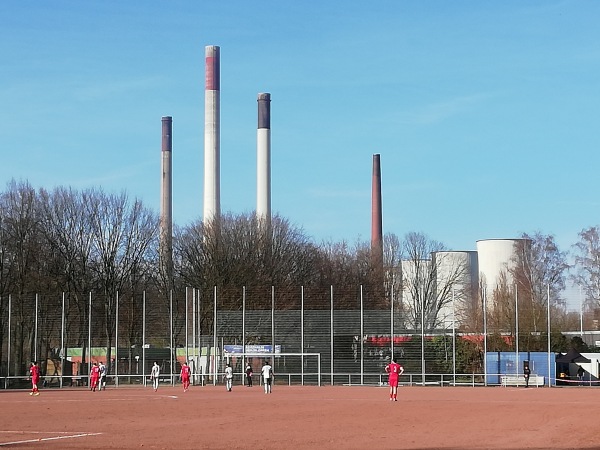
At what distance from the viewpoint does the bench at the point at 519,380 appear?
6812 centimetres

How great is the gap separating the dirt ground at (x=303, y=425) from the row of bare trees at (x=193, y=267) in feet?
105

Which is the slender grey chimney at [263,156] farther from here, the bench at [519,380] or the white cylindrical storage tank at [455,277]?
the bench at [519,380]

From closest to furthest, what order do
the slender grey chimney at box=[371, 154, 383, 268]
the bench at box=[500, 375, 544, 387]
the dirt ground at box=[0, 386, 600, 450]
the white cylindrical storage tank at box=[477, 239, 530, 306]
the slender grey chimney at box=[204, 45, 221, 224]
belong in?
the dirt ground at box=[0, 386, 600, 450]
the bench at box=[500, 375, 544, 387]
the slender grey chimney at box=[204, 45, 221, 224]
the slender grey chimney at box=[371, 154, 383, 268]
the white cylindrical storage tank at box=[477, 239, 530, 306]

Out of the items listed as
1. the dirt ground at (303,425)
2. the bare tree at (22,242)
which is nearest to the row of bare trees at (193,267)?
the bare tree at (22,242)

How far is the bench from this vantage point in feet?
224

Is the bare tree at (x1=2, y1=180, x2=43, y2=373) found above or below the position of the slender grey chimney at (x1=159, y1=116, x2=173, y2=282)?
below

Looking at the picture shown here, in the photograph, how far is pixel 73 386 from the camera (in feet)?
235

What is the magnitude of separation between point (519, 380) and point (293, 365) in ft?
49.9

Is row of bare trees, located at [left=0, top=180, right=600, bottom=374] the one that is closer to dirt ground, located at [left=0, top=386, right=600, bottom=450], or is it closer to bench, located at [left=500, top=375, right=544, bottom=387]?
bench, located at [left=500, top=375, right=544, bottom=387]

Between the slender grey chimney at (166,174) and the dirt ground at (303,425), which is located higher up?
Result: the slender grey chimney at (166,174)

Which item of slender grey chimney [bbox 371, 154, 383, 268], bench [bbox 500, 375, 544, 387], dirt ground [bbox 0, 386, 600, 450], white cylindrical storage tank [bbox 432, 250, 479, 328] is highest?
slender grey chimney [bbox 371, 154, 383, 268]

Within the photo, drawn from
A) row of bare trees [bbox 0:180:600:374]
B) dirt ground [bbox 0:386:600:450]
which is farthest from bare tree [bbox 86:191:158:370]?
dirt ground [bbox 0:386:600:450]

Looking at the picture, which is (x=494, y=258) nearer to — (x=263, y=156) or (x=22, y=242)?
(x=263, y=156)

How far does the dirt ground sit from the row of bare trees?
32077mm
